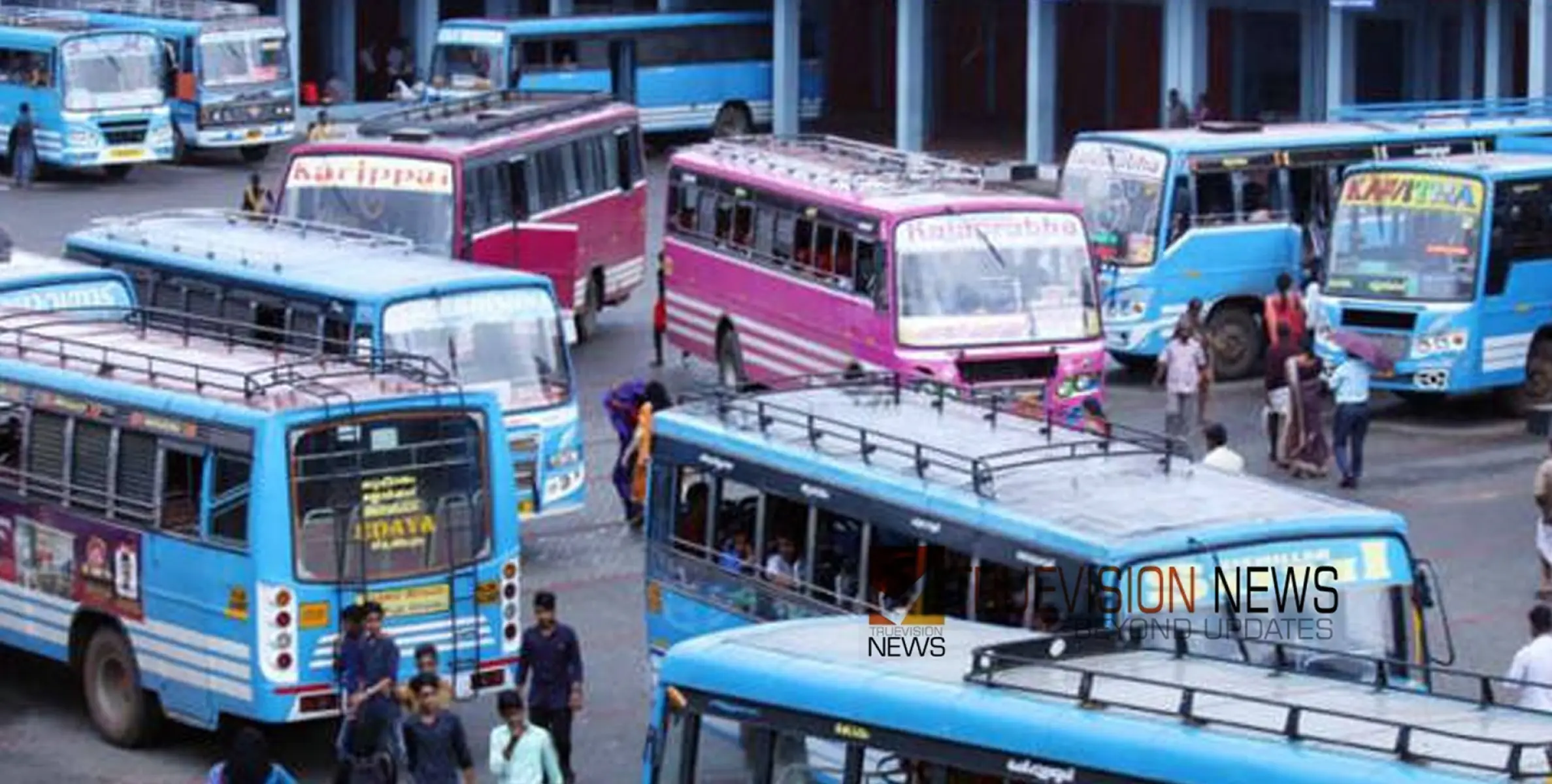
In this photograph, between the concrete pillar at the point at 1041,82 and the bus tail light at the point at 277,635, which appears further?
the concrete pillar at the point at 1041,82

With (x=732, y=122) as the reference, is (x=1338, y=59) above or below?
above

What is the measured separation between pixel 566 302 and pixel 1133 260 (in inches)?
236

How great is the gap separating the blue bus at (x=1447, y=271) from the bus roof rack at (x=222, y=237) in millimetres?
8891

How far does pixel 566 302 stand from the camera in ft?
109

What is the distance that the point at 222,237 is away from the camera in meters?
28.5

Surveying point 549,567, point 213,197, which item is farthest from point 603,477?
point 213,197

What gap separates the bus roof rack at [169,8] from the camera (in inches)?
2026

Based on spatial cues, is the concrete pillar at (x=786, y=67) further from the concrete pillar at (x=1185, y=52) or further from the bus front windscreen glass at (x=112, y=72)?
the bus front windscreen glass at (x=112, y=72)

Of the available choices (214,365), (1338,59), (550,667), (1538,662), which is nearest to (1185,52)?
(1338,59)

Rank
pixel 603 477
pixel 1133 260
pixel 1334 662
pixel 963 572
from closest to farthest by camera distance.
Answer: pixel 1334 662
pixel 963 572
pixel 603 477
pixel 1133 260

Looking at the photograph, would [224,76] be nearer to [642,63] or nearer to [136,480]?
[642,63]

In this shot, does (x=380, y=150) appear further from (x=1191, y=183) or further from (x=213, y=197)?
(x=213, y=197)

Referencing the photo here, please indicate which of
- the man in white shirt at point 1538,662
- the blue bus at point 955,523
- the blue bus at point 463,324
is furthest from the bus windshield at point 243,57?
the man in white shirt at point 1538,662

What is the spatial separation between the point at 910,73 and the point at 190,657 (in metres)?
33.3
